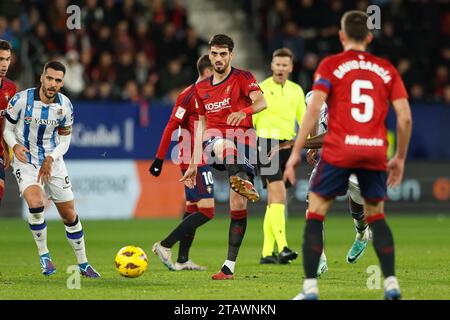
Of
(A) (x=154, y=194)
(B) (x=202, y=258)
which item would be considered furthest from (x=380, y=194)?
(A) (x=154, y=194)

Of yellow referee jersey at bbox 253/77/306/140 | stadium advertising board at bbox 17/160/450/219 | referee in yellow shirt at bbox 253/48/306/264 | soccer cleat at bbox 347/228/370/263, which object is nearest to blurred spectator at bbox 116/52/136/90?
stadium advertising board at bbox 17/160/450/219

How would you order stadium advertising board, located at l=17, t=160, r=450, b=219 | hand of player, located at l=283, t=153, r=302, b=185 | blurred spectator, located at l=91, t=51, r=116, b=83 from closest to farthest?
hand of player, located at l=283, t=153, r=302, b=185, stadium advertising board, located at l=17, t=160, r=450, b=219, blurred spectator, located at l=91, t=51, r=116, b=83

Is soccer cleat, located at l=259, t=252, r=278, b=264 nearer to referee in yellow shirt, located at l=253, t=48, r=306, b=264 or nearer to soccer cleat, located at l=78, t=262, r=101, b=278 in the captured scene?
referee in yellow shirt, located at l=253, t=48, r=306, b=264

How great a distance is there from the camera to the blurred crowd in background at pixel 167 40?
21.8m

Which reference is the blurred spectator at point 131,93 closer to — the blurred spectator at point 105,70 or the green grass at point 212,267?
the blurred spectator at point 105,70

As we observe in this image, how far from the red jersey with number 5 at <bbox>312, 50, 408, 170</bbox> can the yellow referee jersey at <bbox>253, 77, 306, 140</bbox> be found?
17.8 ft

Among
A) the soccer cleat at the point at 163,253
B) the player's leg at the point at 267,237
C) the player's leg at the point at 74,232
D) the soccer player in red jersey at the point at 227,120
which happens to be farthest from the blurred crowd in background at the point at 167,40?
the soccer player in red jersey at the point at 227,120

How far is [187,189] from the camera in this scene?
12.5 meters

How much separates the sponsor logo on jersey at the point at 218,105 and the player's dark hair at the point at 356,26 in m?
2.81

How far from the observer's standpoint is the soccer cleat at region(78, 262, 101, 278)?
1098 centimetres

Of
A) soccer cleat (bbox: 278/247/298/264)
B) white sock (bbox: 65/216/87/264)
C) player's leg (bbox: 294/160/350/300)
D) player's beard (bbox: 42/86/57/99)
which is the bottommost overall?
soccer cleat (bbox: 278/247/298/264)

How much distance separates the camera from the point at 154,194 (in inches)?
846

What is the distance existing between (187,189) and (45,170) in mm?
2148

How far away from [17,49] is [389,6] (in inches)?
391
